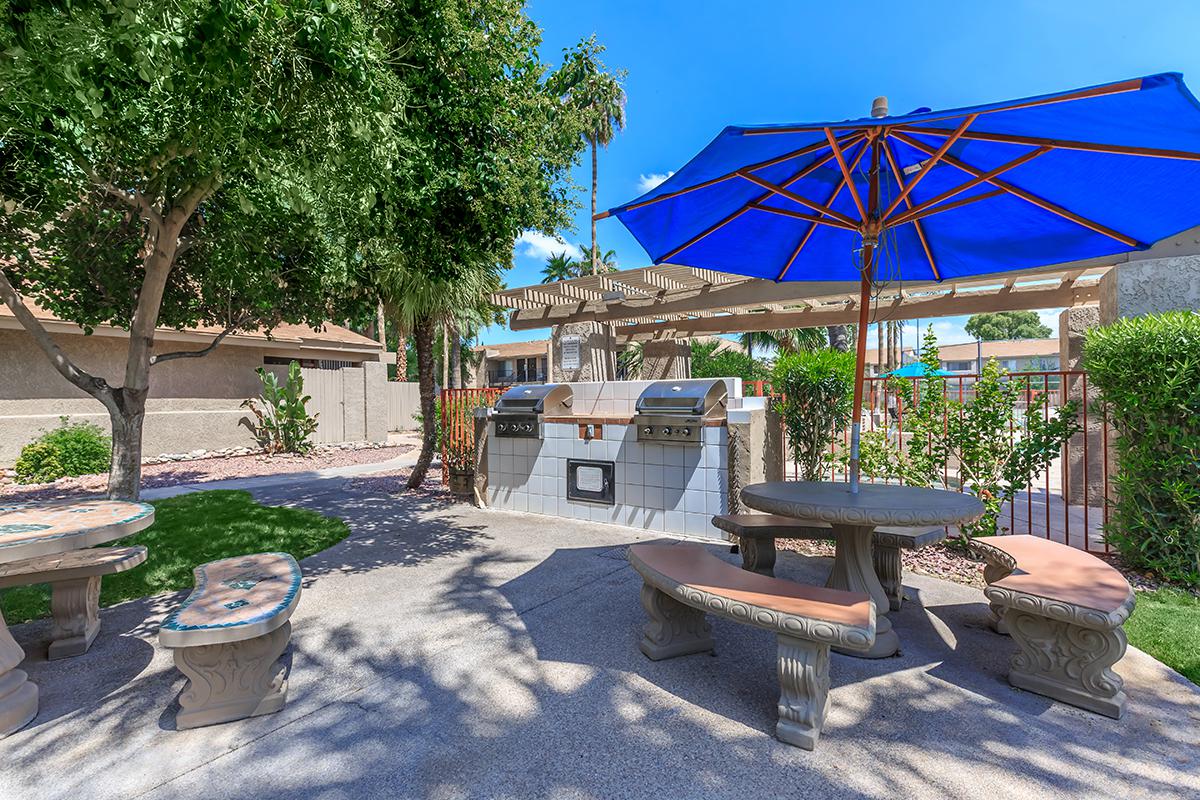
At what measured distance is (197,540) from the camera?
5.35m

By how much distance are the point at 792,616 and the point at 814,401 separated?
3.41 meters

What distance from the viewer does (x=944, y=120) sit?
97.4 inches

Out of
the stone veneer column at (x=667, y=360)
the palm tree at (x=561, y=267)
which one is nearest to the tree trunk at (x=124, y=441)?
the stone veneer column at (x=667, y=360)

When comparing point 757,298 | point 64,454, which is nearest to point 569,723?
point 757,298

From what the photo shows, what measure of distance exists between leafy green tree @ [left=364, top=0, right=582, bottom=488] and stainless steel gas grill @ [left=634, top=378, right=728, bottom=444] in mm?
2135

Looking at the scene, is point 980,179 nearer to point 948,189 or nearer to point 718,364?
point 948,189

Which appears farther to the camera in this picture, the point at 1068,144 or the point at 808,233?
the point at 808,233

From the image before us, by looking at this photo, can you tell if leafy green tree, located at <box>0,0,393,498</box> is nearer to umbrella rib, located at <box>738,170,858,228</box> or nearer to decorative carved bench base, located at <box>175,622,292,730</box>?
umbrella rib, located at <box>738,170,858,228</box>

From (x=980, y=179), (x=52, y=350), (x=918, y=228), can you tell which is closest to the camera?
(x=980, y=179)

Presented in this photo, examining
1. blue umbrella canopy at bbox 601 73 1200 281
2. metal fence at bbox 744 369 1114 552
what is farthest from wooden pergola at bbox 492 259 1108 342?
blue umbrella canopy at bbox 601 73 1200 281

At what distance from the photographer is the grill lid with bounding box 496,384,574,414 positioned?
6281 millimetres

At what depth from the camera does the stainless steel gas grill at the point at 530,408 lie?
6.30 metres

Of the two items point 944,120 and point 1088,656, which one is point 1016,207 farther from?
point 1088,656

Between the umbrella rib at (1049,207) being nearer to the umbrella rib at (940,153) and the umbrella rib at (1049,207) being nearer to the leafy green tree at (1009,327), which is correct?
the umbrella rib at (940,153)
